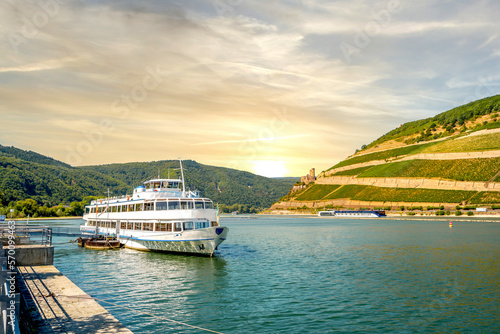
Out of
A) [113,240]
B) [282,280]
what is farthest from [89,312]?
[113,240]

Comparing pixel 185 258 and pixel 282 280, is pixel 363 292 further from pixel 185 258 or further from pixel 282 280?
pixel 185 258

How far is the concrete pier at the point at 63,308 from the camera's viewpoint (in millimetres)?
15875

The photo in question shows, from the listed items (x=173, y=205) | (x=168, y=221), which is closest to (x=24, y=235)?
(x=168, y=221)

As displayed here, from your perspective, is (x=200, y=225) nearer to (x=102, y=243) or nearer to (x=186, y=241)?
(x=186, y=241)

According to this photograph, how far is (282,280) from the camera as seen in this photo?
1337 inches

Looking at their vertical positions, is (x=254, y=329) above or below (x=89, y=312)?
below

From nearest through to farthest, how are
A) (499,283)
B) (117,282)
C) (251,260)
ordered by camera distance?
(499,283) → (117,282) → (251,260)

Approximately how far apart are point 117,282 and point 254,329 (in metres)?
17.8

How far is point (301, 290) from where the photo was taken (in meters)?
29.8

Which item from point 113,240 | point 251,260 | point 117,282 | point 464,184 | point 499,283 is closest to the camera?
point 499,283

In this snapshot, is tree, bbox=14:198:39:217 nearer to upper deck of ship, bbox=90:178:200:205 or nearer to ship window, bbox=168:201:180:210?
upper deck of ship, bbox=90:178:200:205

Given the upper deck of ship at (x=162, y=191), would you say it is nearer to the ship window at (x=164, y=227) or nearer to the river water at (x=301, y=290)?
the ship window at (x=164, y=227)

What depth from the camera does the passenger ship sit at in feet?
154

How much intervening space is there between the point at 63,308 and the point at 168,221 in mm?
31105
